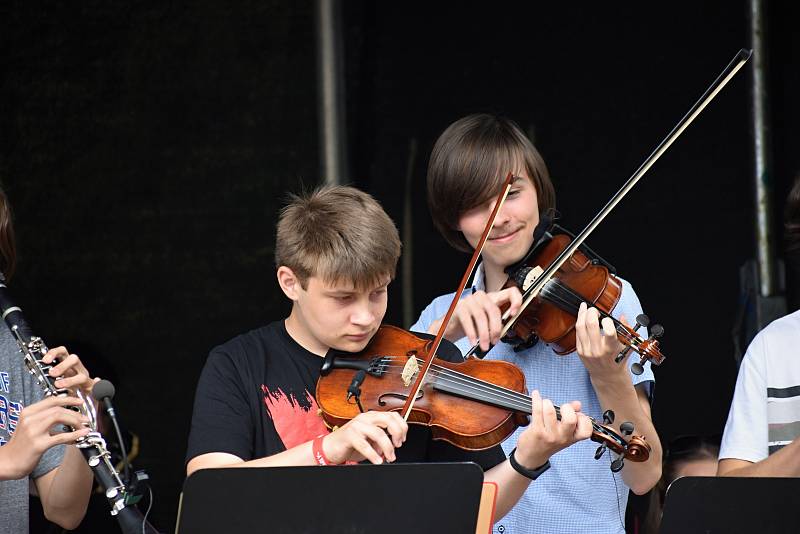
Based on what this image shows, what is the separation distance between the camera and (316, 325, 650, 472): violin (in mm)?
2029

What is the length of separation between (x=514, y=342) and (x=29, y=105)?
2042 millimetres

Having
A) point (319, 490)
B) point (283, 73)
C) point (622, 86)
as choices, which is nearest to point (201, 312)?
point (283, 73)

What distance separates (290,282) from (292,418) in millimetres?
268

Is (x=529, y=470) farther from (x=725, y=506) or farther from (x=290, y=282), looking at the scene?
(x=290, y=282)

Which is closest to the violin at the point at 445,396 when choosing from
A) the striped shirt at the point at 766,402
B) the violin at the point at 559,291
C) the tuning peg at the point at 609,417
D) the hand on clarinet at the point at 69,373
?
the tuning peg at the point at 609,417

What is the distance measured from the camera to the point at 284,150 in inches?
143

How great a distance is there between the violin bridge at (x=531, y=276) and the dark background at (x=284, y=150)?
1.21 meters

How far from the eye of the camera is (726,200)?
3.46m

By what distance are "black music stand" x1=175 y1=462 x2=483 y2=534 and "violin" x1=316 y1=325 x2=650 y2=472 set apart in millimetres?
380

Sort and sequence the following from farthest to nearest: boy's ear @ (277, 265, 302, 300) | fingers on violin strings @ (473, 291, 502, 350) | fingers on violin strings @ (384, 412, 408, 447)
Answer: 1. fingers on violin strings @ (473, 291, 502, 350)
2. boy's ear @ (277, 265, 302, 300)
3. fingers on violin strings @ (384, 412, 408, 447)

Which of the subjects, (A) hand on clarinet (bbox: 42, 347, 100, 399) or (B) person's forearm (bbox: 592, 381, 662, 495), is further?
(B) person's forearm (bbox: 592, 381, 662, 495)

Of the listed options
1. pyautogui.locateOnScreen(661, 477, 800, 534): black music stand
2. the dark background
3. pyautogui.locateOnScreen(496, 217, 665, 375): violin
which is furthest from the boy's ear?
the dark background

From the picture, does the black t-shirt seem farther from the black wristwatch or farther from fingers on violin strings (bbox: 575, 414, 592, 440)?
fingers on violin strings (bbox: 575, 414, 592, 440)

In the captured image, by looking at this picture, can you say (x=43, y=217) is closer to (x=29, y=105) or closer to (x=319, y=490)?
(x=29, y=105)
